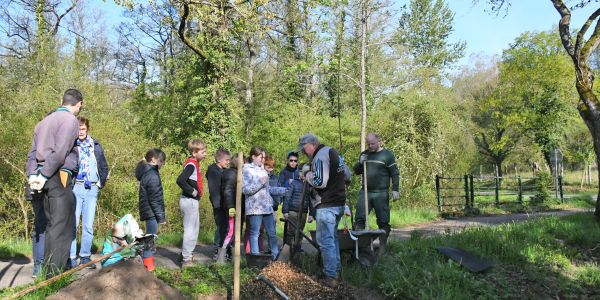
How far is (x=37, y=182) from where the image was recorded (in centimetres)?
480

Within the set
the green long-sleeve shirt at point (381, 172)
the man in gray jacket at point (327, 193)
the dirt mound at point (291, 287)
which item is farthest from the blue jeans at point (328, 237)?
the green long-sleeve shirt at point (381, 172)

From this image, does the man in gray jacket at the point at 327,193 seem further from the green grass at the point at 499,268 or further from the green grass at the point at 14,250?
the green grass at the point at 14,250

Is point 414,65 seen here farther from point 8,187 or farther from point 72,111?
point 72,111

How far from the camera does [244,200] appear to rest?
288 inches

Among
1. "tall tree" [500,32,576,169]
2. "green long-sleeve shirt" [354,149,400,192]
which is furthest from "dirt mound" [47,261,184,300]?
"tall tree" [500,32,576,169]

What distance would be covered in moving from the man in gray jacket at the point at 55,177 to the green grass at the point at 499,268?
2.95 metres

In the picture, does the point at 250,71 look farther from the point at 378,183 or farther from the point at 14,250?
the point at 14,250

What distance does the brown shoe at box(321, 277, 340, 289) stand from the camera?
18.3 feet

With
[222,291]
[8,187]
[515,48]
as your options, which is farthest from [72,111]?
[515,48]

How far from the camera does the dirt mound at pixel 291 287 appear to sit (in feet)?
17.1

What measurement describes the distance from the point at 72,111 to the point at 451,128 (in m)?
18.0

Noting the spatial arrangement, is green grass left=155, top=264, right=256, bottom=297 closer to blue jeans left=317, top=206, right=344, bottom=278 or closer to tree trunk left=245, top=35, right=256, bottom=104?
blue jeans left=317, top=206, right=344, bottom=278

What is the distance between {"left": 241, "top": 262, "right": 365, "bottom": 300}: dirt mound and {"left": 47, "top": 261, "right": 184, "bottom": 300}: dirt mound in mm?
843

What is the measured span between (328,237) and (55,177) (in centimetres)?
309
